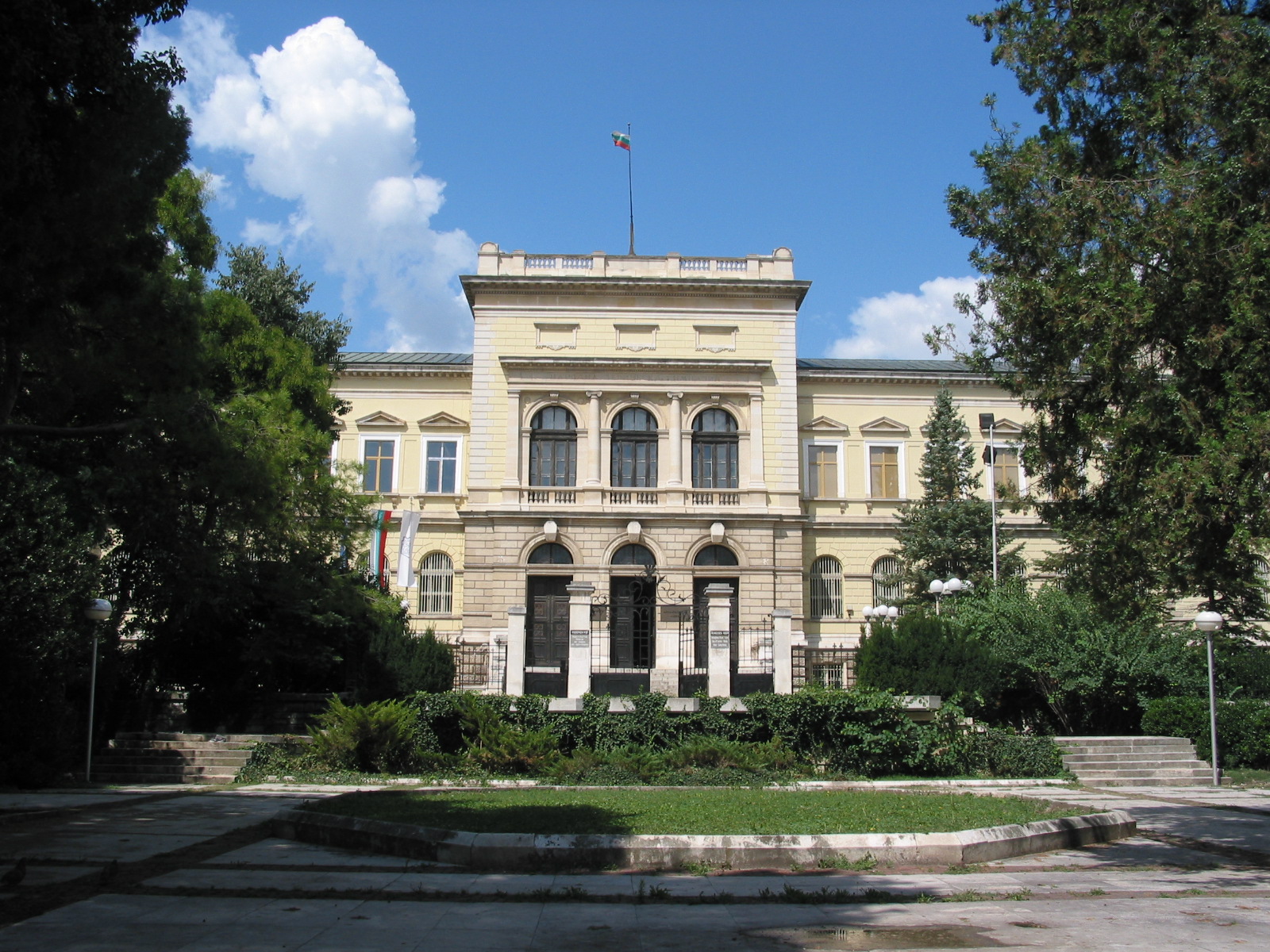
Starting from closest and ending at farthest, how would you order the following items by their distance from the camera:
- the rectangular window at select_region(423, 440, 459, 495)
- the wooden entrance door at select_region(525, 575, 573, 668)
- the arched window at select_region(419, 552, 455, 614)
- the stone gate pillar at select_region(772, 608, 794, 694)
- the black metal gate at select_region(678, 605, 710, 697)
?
1. the stone gate pillar at select_region(772, 608, 794, 694)
2. the black metal gate at select_region(678, 605, 710, 697)
3. the wooden entrance door at select_region(525, 575, 573, 668)
4. the arched window at select_region(419, 552, 455, 614)
5. the rectangular window at select_region(423, 440, 459, 495)

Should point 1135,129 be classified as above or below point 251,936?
above

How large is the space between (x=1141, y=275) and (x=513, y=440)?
1072 inches

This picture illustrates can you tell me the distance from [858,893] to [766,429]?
28.7 metres

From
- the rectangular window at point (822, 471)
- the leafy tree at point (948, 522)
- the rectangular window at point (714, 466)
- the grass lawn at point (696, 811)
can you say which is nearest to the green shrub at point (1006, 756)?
the grass lawn at point (696, 811)

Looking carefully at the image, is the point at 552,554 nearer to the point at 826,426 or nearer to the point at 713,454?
the point at 713,454

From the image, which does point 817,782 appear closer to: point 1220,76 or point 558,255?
point 1220,76

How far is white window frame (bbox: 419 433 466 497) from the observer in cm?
3844

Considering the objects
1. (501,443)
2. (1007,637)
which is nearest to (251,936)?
(1007,637)

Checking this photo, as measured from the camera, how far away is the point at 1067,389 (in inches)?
441

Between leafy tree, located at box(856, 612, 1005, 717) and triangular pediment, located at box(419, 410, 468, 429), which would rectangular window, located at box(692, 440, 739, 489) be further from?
leafy tree, located at box(856, 612, 1005, 717)

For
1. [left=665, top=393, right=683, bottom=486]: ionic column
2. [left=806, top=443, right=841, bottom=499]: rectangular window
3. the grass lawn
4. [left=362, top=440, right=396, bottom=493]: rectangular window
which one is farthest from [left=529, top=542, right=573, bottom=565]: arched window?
the grass lawn

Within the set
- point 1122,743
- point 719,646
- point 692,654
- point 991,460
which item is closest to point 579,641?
point 719,646

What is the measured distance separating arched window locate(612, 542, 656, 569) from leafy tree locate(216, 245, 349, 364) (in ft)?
38.1

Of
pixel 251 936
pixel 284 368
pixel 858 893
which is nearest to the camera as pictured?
pixel 251 936
